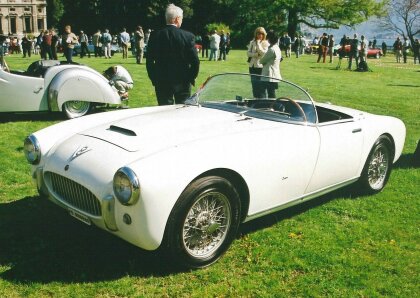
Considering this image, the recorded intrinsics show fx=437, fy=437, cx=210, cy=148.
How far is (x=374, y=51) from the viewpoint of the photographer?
3716cm

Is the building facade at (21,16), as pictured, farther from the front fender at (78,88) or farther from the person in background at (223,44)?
the front fender at (78,88)

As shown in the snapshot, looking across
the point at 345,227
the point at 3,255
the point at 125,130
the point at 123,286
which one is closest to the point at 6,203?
the point at 3,255

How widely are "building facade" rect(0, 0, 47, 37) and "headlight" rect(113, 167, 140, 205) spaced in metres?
93.0

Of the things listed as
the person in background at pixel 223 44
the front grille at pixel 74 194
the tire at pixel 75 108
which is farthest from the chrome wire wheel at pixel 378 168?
the person in background at pixel 223 44

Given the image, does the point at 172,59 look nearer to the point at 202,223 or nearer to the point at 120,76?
the point at 202,223

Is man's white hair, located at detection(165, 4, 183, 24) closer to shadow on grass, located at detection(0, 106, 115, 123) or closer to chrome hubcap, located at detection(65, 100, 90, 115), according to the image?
chrome hubcap, located at detection(65, 100, 90, 115)

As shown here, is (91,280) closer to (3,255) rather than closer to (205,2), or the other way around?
(3,255)

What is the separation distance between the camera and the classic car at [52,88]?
7.78 metres

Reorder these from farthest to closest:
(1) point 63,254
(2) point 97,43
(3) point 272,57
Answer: (2) point 97,43
(3) point 272,57
(1) point 63,254

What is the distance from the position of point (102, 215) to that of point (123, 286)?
0.54m

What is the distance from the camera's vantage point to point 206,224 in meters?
3.37

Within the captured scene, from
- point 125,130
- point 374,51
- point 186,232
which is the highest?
point 374,51

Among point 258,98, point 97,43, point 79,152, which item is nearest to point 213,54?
point 97,43

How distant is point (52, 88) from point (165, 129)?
4990 mm
